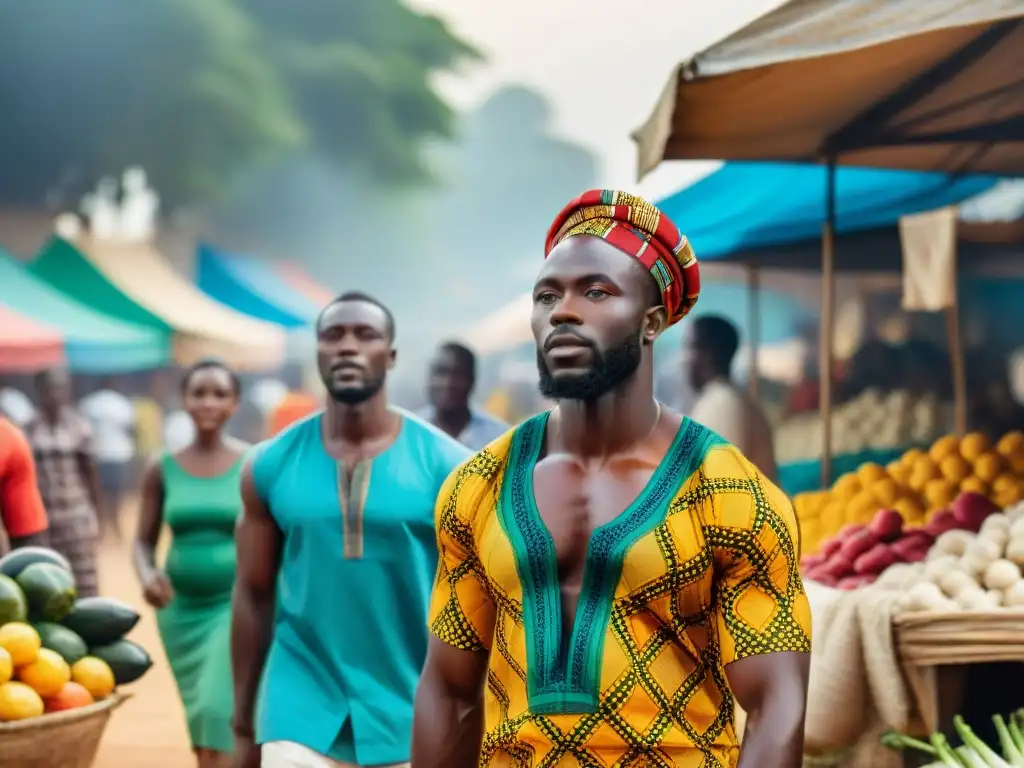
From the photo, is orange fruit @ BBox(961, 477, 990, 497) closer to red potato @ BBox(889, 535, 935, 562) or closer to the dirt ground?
red potato @ BBox(889, 535, 935, 562)

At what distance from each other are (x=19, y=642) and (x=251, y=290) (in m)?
28.6

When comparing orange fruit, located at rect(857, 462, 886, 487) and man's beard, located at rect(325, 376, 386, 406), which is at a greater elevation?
man's beard, located at rect(325, 376, 386, 406)

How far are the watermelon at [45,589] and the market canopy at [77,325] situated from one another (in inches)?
662

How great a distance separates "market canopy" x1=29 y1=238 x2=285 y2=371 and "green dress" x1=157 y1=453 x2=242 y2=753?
19099 mm

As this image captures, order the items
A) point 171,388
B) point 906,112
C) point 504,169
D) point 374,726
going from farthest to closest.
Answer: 1. point 504,169
2. point 171,388
3. point 906,112
4. point 374,726

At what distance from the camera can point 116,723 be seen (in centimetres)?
1117

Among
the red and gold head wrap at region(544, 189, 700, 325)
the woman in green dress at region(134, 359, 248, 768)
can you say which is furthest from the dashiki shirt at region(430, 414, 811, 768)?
the woman in green dress at region(134, 359, 248, 768)

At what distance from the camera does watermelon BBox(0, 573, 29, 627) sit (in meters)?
6.29

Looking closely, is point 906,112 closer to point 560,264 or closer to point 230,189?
point 560,264

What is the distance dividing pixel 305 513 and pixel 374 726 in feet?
2.35

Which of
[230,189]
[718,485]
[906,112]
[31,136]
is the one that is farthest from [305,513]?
[230,189]

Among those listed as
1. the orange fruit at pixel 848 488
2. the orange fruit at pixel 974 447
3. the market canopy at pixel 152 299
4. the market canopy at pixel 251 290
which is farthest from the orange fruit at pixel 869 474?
the market canopy at pixel 251 290

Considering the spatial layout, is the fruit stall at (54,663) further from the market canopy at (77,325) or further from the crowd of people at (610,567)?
the market canopy at (77,325)

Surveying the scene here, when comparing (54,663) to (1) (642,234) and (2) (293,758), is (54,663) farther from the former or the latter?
(1) (642,234)
